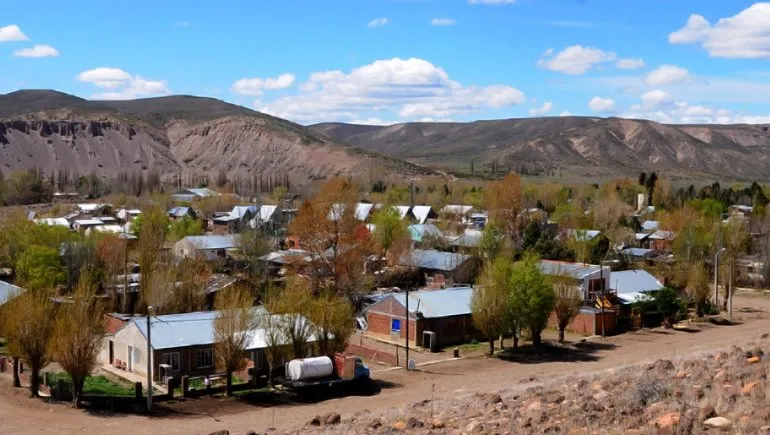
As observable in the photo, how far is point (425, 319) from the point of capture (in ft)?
123

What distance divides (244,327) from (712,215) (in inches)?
2430

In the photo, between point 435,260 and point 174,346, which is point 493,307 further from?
point 435,260

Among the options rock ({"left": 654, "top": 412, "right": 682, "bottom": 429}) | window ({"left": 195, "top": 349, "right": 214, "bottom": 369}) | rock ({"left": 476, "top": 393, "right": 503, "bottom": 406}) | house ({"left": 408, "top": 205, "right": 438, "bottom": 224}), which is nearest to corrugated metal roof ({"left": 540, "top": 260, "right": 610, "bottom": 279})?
window ({"left": 195, "top": 349, "right": 214, "bottom": 369})

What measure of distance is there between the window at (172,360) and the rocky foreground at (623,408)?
10.8 metres

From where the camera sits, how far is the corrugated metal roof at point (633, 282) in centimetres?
4658

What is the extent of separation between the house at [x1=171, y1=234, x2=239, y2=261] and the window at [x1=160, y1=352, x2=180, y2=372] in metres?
23.3

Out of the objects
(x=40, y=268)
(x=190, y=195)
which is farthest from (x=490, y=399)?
(x=190, y=195)

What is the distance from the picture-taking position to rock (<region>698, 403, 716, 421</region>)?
530 inches

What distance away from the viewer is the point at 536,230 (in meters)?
61.0

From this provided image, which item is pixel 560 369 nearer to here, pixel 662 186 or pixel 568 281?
pixel 568 281

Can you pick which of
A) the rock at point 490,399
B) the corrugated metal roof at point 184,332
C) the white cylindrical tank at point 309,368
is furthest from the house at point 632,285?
the rock at point 490,399

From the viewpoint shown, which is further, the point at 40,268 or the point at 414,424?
the point at 40,268

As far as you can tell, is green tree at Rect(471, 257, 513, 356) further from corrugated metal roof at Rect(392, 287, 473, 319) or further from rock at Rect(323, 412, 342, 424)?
rock at Rect(323, 412, 342, 424)

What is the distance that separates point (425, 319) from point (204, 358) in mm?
10522
